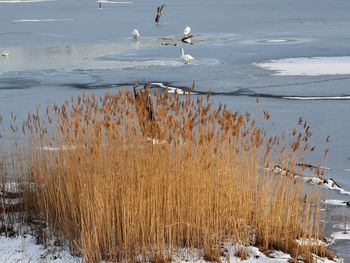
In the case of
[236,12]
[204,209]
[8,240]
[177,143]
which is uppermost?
[236,12]

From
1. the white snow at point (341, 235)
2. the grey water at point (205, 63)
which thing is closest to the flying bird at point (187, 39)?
the grey water at point (205, 63)

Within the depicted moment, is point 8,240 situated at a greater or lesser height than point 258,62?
lesser

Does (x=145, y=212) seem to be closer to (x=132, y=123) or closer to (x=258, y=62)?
(x=132, y=123)

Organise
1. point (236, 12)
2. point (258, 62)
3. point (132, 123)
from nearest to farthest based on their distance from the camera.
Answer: point (132, 123), point (258, 62), point (236, 12)

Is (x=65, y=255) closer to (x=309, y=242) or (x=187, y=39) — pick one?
(x=309, y=242)

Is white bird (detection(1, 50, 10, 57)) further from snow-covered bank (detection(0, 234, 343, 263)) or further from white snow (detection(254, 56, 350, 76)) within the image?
snow-covered bank (detection(0, 234, 343, 263))

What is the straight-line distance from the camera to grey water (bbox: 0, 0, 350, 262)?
11.1 metres

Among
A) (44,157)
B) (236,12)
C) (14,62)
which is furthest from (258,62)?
(236,12)

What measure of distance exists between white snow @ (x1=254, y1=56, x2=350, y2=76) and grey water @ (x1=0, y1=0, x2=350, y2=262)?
1.49 feet

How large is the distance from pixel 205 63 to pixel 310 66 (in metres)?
3.00

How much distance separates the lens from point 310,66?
17.0 m

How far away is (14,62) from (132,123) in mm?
14185

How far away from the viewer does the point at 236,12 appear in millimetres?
39125

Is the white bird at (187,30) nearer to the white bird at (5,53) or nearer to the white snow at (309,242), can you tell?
the white bird at (5,53)
